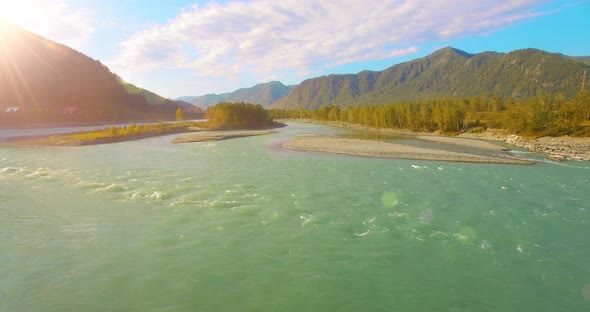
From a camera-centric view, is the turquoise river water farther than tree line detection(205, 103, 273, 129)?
No

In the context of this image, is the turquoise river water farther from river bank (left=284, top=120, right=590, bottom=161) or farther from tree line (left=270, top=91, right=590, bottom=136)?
tree line (left=270, top=91, right=590, bottom=136)

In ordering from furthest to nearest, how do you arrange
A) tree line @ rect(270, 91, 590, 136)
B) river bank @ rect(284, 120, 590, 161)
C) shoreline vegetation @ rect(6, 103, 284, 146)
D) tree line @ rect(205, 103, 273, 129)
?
1. tree line @ rect(205, 103, 273, 129)
2. shoreline vegetation @ rect(6, 103, 284, 146)
3. tree line @ rect(270, 91, 590, 136)
4. river bank @ rect(284, 120, 590, 161)

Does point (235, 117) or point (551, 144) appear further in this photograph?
point (235, 117)

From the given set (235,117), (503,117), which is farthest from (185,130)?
(503,117)

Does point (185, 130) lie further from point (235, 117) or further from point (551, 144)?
point (551, 144)

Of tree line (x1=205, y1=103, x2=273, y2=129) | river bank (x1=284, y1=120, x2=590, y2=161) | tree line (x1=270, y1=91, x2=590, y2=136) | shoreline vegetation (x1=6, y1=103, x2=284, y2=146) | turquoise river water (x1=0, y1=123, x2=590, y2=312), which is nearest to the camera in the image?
turquoise river water (x1=0, y1=123, x2=590, y2=312)

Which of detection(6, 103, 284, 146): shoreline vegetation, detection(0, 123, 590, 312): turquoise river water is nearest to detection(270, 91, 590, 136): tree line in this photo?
detection(0, 123, 590, 312): turquoise river water

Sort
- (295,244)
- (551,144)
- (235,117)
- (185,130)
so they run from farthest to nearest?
(235,117), (185,130), (551,144), (295,244)
